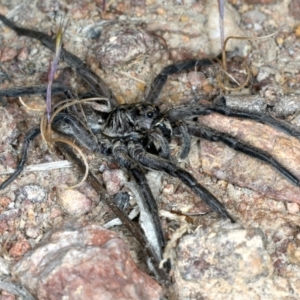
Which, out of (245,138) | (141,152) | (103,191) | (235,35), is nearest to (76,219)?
(103,191)

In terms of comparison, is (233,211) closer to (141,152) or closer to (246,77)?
(141,152)

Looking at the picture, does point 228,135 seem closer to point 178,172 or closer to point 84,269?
point 178,172

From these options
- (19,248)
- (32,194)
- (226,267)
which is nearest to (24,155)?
(32,194)

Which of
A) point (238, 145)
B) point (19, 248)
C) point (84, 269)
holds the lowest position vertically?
point (19, 248)

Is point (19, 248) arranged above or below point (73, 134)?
below

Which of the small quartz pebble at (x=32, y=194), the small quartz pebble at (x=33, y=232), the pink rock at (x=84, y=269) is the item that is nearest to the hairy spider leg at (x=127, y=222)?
the pink rock at (x=84, y=269)

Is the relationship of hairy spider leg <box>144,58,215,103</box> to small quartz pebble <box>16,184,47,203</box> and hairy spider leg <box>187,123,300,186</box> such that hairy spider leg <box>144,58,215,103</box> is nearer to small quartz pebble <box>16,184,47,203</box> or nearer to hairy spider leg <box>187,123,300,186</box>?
hairy spider leg <box>187,123,300,186</box>
